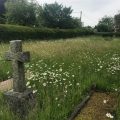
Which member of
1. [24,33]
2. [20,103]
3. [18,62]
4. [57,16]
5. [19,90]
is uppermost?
[57,16]

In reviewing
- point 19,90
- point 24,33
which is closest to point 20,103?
point 19,90

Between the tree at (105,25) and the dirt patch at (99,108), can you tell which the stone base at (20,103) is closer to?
the dirt patch at (99,108)

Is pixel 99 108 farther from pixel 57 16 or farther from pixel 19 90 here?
pixel 57 16

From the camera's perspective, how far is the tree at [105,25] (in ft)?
261

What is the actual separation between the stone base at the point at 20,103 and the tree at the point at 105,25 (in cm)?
7445

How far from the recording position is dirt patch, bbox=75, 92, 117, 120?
6074mm

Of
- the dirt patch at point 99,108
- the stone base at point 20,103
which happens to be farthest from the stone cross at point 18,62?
the dirt patch at point 99,108

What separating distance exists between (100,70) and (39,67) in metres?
1.75

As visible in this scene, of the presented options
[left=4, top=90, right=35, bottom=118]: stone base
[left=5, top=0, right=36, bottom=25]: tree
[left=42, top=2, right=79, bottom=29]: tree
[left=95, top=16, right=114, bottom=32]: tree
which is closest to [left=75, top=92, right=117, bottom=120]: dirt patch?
[left=4, top=90, right=35, bottom=118]: stone base

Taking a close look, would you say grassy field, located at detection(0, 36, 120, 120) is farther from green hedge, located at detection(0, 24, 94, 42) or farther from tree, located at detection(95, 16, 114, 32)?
tree, located at detection(95, 16, 114, 32)

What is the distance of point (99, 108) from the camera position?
6.59m

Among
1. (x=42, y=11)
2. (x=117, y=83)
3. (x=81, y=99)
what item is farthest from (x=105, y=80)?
(x=42, y=11)

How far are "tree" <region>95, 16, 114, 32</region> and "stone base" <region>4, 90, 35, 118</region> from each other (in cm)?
7445

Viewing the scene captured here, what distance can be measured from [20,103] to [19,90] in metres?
0.29
